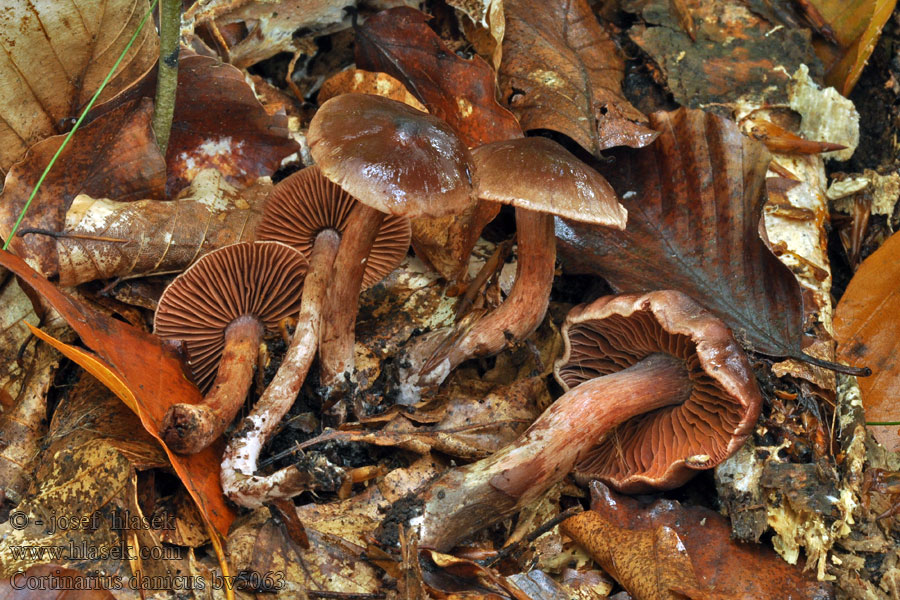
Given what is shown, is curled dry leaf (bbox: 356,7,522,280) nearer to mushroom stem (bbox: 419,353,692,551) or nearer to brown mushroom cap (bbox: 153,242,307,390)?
brown mushroom cap (bbox: 153,242,307,390)

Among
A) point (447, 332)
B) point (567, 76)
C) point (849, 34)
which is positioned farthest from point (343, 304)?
point (849, 34)

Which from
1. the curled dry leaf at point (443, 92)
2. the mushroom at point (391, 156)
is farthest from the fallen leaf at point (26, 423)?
the curled dry leaf at point (443, 92)

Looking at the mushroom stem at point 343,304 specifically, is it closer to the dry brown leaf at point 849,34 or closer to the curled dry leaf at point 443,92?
the curled dry leaf at point 443,92

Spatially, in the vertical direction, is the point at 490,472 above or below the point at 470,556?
above

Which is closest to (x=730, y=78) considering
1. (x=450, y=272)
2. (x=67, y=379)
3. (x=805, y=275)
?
(x=805, y=275)

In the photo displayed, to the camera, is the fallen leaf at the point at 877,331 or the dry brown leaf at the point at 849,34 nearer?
the fallen leaf at the point at 877,331

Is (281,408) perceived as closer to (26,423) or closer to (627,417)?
(26,423)

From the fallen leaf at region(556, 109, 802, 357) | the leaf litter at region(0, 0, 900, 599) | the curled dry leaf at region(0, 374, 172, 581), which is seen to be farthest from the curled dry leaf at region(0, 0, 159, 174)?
the fallen leaf at region(556, 109, 802, 357)

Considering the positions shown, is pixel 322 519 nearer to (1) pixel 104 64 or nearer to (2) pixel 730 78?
(1) pixel 104 64
